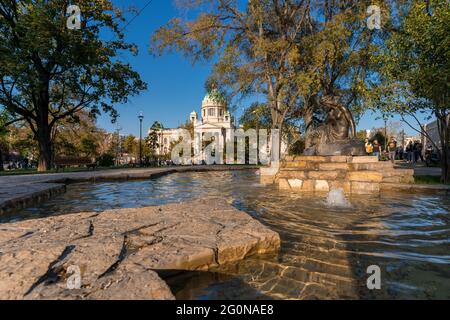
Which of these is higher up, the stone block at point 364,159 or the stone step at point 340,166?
the stone block at point 364,159

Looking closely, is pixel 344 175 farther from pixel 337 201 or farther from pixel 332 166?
pixel 337 201

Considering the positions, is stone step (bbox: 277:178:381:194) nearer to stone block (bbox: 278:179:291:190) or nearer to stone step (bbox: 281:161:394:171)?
stone block (bbox: 278:179:291:190)

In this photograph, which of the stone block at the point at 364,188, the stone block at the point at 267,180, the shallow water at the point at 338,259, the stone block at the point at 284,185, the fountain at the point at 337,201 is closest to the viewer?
the shallow water at the point at 338,259

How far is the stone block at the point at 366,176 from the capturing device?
25.1ft

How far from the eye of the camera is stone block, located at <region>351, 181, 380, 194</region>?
24.8 ft

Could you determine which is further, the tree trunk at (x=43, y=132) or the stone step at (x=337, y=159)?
the tree trunk at (x=43, y=132)

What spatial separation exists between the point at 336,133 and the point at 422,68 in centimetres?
311

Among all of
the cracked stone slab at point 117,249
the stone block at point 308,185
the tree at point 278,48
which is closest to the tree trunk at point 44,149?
the tree at point 278,48

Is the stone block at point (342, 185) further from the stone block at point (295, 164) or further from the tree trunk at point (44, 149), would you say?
the tree trunk at point (44, 149)

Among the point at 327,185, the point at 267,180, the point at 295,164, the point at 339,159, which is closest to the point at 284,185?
the point at 327,185

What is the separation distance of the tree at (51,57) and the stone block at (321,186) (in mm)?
15561

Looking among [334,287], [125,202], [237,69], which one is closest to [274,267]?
[334,287]

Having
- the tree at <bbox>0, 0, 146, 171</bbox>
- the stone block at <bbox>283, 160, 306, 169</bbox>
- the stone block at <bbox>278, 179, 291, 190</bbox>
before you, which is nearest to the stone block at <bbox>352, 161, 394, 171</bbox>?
the stone block at <bbox>283, 160, 306, 169</bbox>
